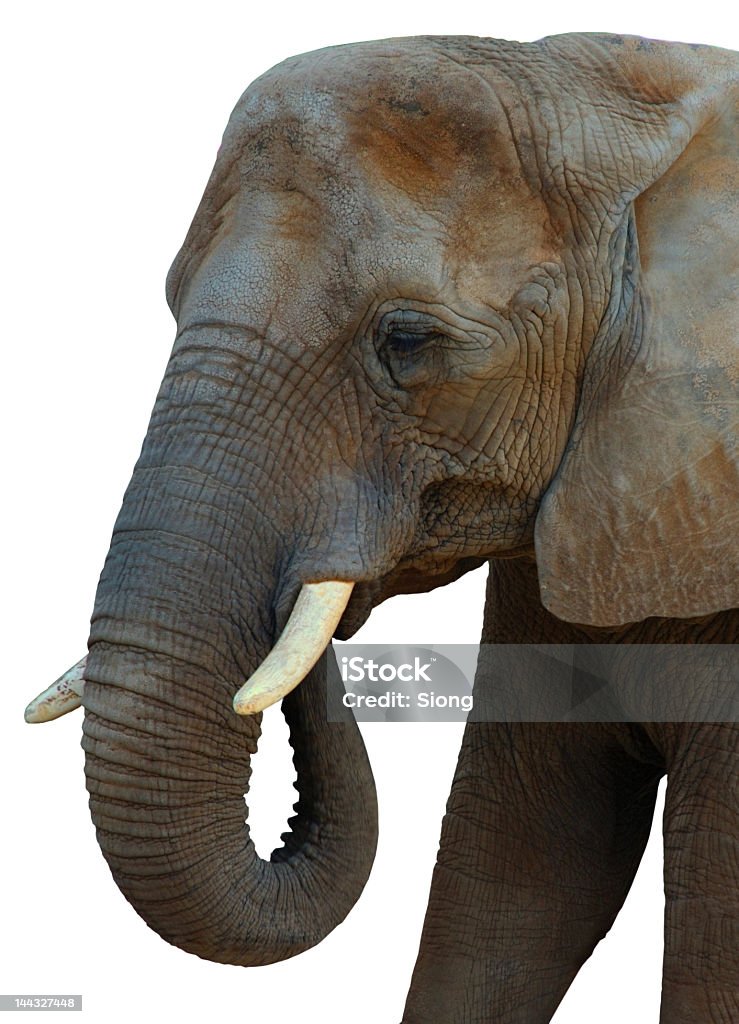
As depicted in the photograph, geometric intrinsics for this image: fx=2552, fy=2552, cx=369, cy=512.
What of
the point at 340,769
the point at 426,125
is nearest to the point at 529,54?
the point at 426,125

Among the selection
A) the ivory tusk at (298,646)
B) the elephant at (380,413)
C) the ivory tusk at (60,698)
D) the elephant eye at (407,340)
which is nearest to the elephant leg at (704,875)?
the elephant at (380,413)

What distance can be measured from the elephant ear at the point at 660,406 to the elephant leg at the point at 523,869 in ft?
2.83

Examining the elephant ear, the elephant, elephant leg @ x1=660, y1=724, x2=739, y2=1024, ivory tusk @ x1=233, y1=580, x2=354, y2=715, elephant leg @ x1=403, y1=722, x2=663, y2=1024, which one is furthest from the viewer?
elephant leg @ x1=403, y1=722, x2=663, y2=1024

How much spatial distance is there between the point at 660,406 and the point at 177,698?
3.83ft

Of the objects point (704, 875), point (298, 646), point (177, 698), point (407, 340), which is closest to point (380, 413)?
point (407, 340)

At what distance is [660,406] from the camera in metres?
5.27

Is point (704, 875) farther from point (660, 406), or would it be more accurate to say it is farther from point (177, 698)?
point (177, 698)

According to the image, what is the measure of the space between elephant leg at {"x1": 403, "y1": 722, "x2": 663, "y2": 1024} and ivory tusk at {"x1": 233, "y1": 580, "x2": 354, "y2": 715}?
1.19 meters

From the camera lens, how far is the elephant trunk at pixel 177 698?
16.5 feet

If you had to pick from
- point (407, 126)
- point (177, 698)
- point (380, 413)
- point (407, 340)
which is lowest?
point (177, 698)

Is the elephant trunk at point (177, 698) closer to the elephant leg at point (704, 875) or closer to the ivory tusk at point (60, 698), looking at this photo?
the ivory tusk at point (60, 698)

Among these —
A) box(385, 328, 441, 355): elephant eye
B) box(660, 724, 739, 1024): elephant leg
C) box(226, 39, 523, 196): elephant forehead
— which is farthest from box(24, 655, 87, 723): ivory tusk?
box(660, 724, 739, 1024): elephant leg

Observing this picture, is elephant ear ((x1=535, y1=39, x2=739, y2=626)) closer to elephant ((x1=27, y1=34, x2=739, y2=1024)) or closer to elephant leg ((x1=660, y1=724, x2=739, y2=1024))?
elephant ((x1=27, y1=34, x2=739, y2=1024))

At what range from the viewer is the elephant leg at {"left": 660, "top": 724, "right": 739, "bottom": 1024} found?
561 cm
